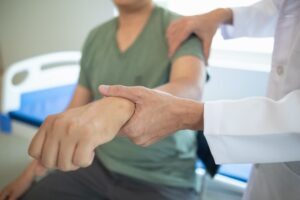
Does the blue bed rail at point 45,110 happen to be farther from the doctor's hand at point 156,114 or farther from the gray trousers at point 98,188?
the doctor's hand at point 156,114

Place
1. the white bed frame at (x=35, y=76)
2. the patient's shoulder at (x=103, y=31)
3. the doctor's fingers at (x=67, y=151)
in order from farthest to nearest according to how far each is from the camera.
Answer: the white bed frame at (x=35, y=76) → the patient's shoulder at (x=103, y=31) → the doctor's fingers at (x=67, y=151)

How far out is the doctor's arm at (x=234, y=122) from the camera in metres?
0.46

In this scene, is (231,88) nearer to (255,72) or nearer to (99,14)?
(255,72)

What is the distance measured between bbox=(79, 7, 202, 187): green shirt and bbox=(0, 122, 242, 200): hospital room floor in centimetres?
25

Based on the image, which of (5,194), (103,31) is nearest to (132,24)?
(103,31)

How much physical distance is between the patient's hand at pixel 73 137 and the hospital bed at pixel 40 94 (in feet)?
2.57

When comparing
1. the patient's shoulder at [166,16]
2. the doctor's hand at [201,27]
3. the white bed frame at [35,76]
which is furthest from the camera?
the white bed frame at [35,76]

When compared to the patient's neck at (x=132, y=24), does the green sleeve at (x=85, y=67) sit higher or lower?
lower

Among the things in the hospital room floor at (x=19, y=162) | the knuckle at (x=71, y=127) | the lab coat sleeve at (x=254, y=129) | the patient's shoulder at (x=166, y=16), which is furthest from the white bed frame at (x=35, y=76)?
the lab coat sleeve at (x=254, y=129)

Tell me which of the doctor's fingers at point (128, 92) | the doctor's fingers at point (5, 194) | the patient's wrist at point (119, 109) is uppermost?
the doctor's fingers at point (128, 92)

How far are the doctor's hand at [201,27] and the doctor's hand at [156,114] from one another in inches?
14.5

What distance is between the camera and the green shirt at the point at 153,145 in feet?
2.92

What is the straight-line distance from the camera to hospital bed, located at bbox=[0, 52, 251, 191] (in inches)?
49.1

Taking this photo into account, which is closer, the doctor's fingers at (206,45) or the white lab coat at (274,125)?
the white lab coat at (274,125)
